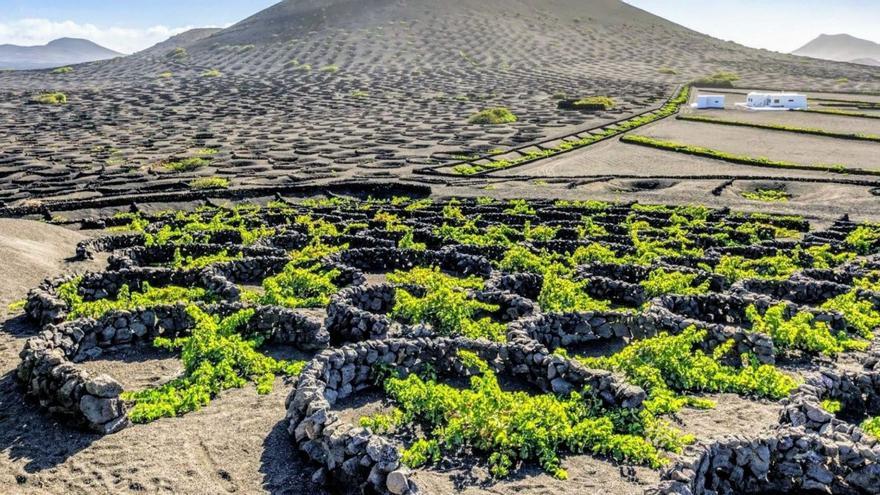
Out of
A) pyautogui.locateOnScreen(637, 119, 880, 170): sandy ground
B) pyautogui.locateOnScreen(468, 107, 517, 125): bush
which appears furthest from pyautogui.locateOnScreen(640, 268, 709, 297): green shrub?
pyautogui.locateOnScreen(468, 107, 517, 125): bush

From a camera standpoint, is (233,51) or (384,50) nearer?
(384,50)

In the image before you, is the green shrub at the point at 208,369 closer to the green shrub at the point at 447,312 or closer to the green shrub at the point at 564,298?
the green shrub at the point at 447,312

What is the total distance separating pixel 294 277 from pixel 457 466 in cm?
997

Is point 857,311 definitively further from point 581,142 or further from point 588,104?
point 588,104

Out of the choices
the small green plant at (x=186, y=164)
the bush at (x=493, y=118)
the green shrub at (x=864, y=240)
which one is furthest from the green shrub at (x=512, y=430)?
the bush at (x=493, y=118)

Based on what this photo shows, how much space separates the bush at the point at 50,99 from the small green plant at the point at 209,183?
56776mm

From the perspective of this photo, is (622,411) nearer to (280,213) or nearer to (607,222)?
(607,222)

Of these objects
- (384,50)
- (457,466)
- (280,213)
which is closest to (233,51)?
(384,50)

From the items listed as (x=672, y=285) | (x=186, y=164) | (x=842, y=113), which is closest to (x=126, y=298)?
(x=672, y=285)

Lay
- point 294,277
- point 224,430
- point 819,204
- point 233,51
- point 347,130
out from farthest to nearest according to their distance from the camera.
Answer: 1. point 233,51
2. point 347,130
3. point 819,204
4. point 294,277
5. point 224,430

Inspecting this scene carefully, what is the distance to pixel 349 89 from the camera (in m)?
103

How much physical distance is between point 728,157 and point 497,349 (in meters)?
38.8

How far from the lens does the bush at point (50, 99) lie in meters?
86.9

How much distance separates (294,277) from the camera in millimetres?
19703
